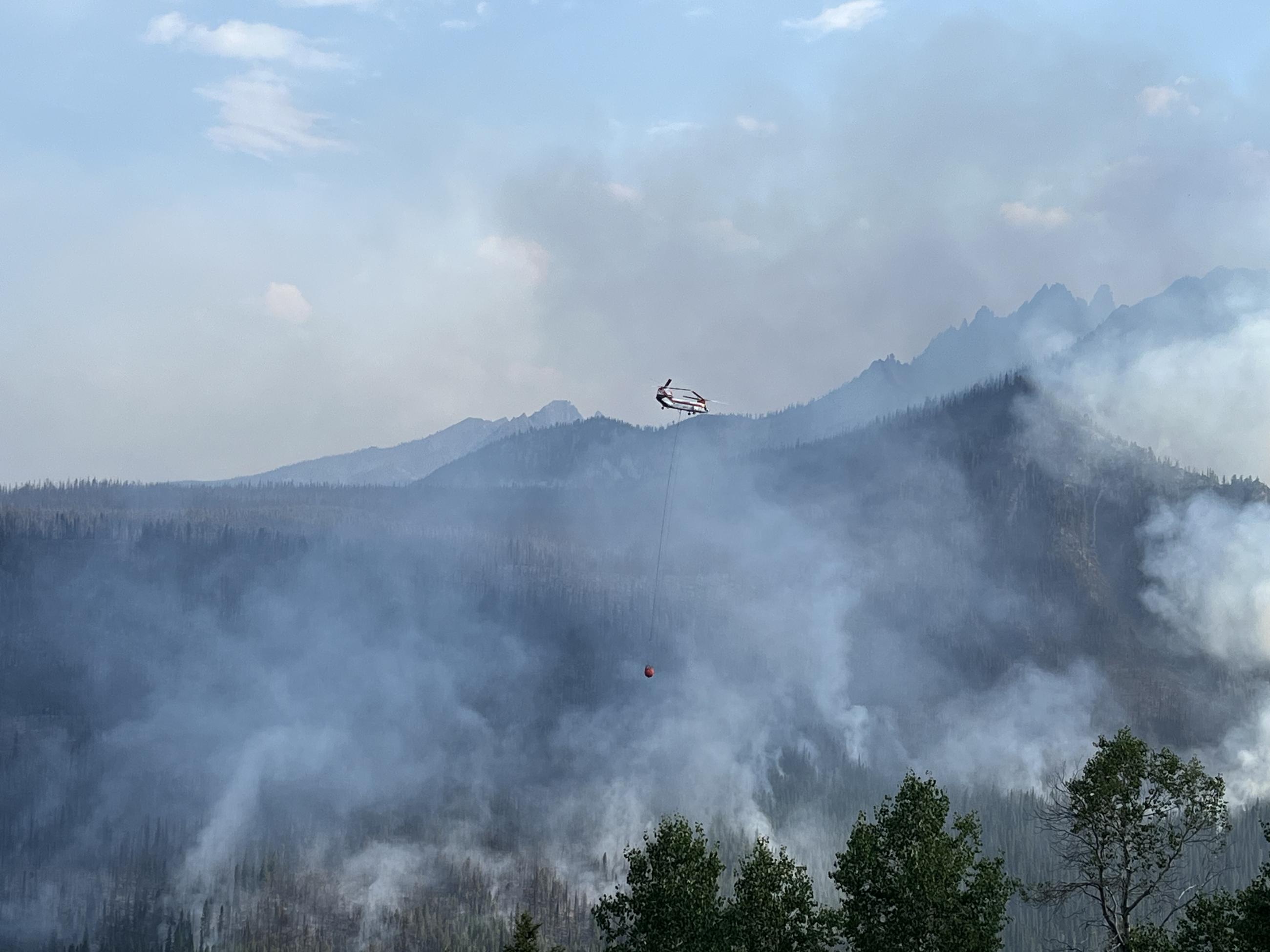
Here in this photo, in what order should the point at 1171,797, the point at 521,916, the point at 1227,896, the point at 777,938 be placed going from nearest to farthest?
the point at 1227,896 → the point at 1171,797 → the point at 777,938 → the point at 521,916

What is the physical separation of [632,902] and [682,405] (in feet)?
202

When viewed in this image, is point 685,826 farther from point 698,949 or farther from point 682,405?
point 682,405

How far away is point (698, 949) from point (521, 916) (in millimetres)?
12598

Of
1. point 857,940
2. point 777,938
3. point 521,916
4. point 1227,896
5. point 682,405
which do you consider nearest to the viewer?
point 1227,896

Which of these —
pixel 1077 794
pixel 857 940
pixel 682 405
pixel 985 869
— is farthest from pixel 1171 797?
pixel 682 405

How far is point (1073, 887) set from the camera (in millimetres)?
58062

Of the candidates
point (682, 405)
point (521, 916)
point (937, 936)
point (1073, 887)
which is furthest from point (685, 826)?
point (682, 405)

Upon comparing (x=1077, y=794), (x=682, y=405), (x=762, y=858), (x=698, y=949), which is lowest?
(x=698, y=949)

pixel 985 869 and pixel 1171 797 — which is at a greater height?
pixel 1171 797

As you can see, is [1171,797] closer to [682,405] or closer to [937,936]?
[937,936]

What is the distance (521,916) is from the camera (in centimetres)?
7319

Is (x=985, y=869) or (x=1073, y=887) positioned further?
(x=985, y=869)

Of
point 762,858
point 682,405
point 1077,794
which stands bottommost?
point 762,858

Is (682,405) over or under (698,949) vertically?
over
